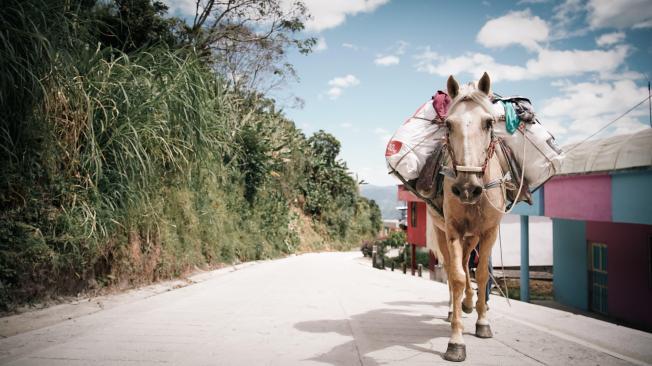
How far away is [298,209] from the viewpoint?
126 ft

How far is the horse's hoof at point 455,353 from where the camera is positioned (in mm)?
3934

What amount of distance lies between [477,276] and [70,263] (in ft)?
17.9

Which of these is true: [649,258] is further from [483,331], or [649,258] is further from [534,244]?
[534,244]

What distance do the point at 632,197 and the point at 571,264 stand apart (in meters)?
7.40

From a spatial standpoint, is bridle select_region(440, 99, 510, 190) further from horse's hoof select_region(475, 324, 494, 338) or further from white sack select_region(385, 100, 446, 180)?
horse's hoof select_region(475, 324, 494, 338)

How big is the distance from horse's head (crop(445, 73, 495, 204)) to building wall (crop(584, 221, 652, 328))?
32.8 feet

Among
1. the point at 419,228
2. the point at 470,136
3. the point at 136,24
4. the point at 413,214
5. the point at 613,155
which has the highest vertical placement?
the point at 136,24

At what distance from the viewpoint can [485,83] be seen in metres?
4.34

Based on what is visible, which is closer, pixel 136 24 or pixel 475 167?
pixel 475 167

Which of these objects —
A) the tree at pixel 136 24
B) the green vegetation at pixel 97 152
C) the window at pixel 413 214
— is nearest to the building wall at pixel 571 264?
the green vegetation at pixel 97 152

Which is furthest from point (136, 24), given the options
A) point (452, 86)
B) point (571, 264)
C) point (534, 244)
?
point (534, 244)

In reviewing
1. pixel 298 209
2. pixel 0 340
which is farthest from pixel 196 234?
pixel 298 209

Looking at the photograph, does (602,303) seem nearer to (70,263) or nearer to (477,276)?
(477,276)

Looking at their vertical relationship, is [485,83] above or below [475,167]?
above
